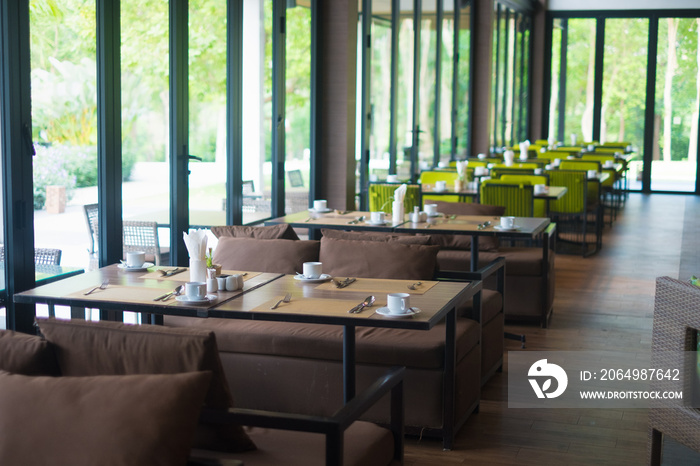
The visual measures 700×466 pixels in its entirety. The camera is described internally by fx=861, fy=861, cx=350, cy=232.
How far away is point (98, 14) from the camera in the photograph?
4.50m

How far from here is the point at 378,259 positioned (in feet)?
13.9

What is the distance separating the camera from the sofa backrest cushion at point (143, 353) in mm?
2246

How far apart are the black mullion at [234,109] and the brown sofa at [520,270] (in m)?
1.50

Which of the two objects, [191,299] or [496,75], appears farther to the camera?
[496,75]

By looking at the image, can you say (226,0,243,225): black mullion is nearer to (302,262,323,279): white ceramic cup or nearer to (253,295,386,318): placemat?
(302,262,323,279): white ceramic cup

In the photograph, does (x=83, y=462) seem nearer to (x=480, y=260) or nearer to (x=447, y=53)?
(x=480, y=260)

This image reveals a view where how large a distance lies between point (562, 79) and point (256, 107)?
1143 centimetres

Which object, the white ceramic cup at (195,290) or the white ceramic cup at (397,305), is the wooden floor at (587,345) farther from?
the white ceramic cup at (195,290)

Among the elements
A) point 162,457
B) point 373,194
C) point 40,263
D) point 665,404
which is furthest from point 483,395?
point 373,194

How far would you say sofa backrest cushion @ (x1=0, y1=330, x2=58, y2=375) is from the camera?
7.61 feet

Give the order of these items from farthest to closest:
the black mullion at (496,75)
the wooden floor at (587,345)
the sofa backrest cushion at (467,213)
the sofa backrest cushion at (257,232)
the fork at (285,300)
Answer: the black mullion at (496,75) < the sofa backrest cushion at (467,213) < the sofa backrest cushion at (257,232) < the wooden floor at (587,345) < the fork at (285,300)

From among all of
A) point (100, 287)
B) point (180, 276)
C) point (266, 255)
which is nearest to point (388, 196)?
point (266, 255)

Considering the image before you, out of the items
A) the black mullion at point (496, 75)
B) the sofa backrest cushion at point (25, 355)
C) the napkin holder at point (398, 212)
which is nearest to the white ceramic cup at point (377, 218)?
the napkin holder at point (398, 212)

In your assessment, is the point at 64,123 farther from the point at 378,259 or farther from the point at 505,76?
the point at 505,76
